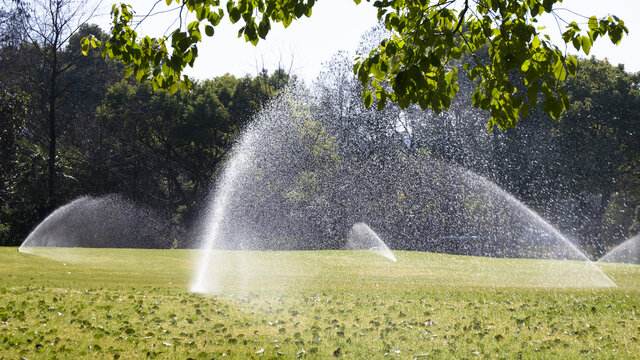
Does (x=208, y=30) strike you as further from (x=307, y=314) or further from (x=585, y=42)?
(x=307, y=314)

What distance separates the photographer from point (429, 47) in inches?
230

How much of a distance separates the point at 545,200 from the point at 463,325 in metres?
29.6

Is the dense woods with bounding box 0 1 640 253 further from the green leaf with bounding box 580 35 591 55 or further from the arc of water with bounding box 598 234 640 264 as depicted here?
the green leaf with bounding box 580 35 591 55

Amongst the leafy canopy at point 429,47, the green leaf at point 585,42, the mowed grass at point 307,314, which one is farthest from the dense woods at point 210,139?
the green leaf at point 585,42

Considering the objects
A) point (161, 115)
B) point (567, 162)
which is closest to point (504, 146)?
point (567, 162)

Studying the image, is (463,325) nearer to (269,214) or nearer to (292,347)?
(292,347)

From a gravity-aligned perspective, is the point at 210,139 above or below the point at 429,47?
above

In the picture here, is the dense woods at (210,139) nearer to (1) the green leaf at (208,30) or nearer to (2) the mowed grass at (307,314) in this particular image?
(2) the mowed grass at (307,314)

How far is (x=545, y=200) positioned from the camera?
35.4 metres

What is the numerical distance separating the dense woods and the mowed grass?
58.3 ft

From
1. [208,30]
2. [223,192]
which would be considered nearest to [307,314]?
[208,30]

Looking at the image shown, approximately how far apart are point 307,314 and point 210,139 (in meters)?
32.0

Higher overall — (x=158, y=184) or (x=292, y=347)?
(x=158, y=184)

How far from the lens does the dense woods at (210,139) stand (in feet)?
110
